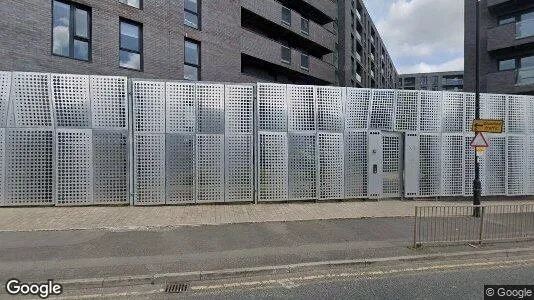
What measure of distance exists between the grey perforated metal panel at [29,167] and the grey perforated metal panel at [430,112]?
1123 cm

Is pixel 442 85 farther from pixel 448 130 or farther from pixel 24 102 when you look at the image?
pixel 24 102

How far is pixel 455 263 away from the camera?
5.80 meters

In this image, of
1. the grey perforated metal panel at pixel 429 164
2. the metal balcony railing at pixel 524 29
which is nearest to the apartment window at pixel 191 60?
the grey perforated metal panel at pixel 429 164

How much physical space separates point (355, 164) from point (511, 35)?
1731cm

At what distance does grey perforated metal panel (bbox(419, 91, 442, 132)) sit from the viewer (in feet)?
38.2

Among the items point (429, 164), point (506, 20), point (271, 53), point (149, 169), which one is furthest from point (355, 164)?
point (506, 20)

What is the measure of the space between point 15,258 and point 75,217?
2852mm

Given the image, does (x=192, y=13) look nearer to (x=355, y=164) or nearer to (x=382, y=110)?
(x=382, y=110)

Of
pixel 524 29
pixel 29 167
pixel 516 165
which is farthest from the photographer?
pixel 524 29

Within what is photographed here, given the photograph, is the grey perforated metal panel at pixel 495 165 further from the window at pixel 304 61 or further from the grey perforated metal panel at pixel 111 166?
the window at pixel 304 61

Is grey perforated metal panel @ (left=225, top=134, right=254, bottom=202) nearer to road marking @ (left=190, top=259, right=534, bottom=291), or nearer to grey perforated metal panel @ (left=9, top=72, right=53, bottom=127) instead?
grey perforated metal panel @ (left=9, top=72, right=53, bottom=127)

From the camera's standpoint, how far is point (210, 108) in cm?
1032

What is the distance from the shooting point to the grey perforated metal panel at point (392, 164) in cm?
1140

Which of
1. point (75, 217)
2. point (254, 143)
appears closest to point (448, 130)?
point (254, 143)
